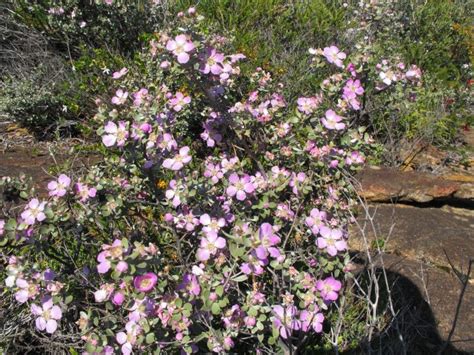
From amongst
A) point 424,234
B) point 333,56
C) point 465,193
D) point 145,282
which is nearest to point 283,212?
point 145,282

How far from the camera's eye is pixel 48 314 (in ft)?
5.53

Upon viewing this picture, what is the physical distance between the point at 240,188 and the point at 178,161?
0.31m

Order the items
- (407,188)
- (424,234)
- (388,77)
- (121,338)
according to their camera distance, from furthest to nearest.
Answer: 1. (407,188)
2. (424,234)
3. (388,77)
4. (121,338)

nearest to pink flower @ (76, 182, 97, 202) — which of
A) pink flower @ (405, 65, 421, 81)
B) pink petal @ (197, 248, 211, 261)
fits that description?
pink petal @ (197, 248, 211, 261)

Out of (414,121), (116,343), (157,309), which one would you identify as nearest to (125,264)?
(157,309)

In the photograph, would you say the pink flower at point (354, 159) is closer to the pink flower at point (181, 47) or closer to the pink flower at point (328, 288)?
the pink flower at point (328, 288)

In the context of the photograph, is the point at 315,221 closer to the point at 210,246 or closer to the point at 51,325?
the point at 210,246

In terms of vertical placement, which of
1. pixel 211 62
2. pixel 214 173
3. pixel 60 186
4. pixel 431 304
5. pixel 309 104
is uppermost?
pixel 211 62

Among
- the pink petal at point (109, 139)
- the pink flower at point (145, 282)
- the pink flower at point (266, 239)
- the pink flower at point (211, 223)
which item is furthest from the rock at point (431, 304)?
the pink petal at point (109, 139)

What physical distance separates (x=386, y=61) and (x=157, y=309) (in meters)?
1.89

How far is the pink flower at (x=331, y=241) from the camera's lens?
1914mm

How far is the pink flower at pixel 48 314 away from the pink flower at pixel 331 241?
110 centimetres

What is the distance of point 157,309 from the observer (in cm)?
177

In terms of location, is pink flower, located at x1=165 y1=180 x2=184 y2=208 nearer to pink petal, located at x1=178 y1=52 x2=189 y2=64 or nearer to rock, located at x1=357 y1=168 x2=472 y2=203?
pink petal, located at x1=178 y1=52 x2=189 y2=64
